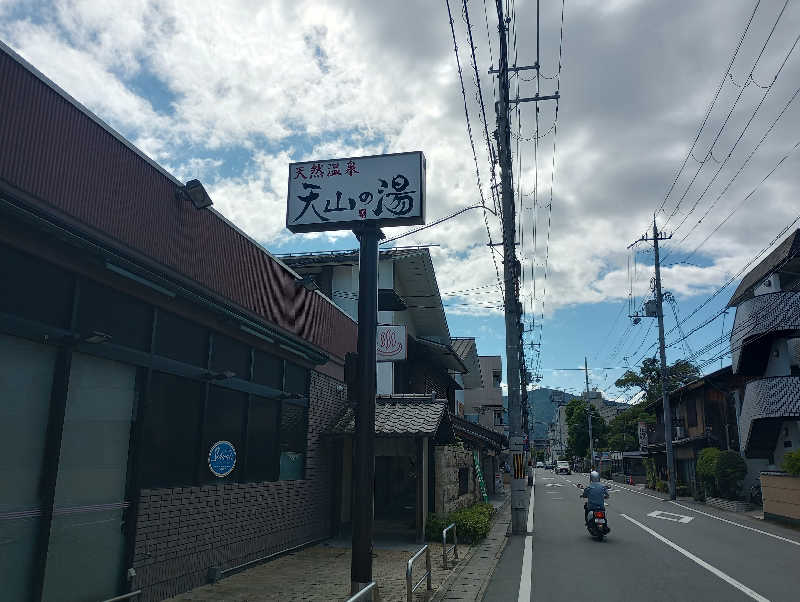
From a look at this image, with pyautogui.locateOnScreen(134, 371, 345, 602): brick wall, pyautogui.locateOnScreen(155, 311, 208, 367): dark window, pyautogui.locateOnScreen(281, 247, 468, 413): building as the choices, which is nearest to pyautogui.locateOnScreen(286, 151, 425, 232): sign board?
pyautogui.locateOnScreen(155, 311, 208, 367): dark window

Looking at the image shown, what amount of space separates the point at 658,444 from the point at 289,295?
4032 centimetres

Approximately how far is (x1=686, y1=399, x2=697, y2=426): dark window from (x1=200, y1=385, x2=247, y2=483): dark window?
37.2 metres

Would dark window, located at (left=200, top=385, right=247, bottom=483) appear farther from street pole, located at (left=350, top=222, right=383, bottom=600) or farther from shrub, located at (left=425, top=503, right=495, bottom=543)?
shrub, located at (left=425, top=503, right=495, bottom=543)

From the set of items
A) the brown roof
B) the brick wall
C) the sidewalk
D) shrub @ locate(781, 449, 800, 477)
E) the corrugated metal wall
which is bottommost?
the sidewalk

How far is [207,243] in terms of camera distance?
10.5 metres

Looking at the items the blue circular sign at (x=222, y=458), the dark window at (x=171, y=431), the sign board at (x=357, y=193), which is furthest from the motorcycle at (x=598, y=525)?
the dark window at (x=171, y=431)

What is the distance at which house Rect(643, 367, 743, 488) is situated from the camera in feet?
116

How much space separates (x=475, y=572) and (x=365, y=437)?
5.59 meters

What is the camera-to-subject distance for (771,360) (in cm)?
2995

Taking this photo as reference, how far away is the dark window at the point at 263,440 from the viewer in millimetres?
11998

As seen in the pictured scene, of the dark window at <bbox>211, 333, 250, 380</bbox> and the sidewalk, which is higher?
the dark window at <bbox>211, 333, 250, 380</bbox>

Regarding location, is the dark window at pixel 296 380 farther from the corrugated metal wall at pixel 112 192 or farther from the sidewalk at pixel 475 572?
the sidewalk at pixel 475 572

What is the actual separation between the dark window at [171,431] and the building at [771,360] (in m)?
26.5

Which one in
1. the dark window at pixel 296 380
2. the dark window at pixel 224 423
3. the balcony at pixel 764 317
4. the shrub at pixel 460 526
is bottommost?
the shrub at pixel 460 526
